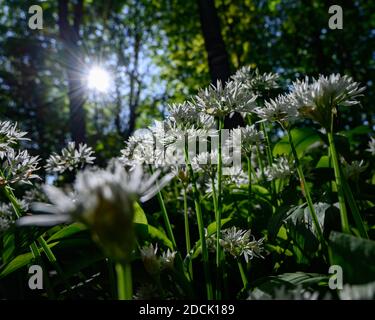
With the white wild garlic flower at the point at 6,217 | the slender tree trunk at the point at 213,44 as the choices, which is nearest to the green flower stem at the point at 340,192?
the white wild garlic flower at the point at 6,217

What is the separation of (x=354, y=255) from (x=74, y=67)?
9.04 m

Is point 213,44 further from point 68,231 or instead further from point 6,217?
point 68,231

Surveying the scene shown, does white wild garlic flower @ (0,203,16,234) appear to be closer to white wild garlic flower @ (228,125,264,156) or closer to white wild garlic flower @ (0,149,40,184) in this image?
white wild garlic flower @ (0,149,40,184)

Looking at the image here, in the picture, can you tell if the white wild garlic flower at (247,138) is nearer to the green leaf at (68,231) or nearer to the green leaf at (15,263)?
the green leaf at (68,231)

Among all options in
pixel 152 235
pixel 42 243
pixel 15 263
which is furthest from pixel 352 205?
pixel 15 263

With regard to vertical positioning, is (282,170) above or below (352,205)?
above

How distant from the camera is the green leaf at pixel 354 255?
90 cm

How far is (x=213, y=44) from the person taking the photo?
380 centimetres

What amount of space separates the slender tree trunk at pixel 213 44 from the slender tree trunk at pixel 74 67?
3519mm

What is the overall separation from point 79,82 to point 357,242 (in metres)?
8.65

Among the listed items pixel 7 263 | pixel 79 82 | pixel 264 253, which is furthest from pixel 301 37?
Answer: pixel 7 263

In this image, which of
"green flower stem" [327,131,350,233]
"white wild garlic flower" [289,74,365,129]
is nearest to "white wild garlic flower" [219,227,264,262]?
"green flower stem" [327,131,350,233]

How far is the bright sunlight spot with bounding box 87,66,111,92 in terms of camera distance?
32.9ft

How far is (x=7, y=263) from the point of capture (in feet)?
4.68
